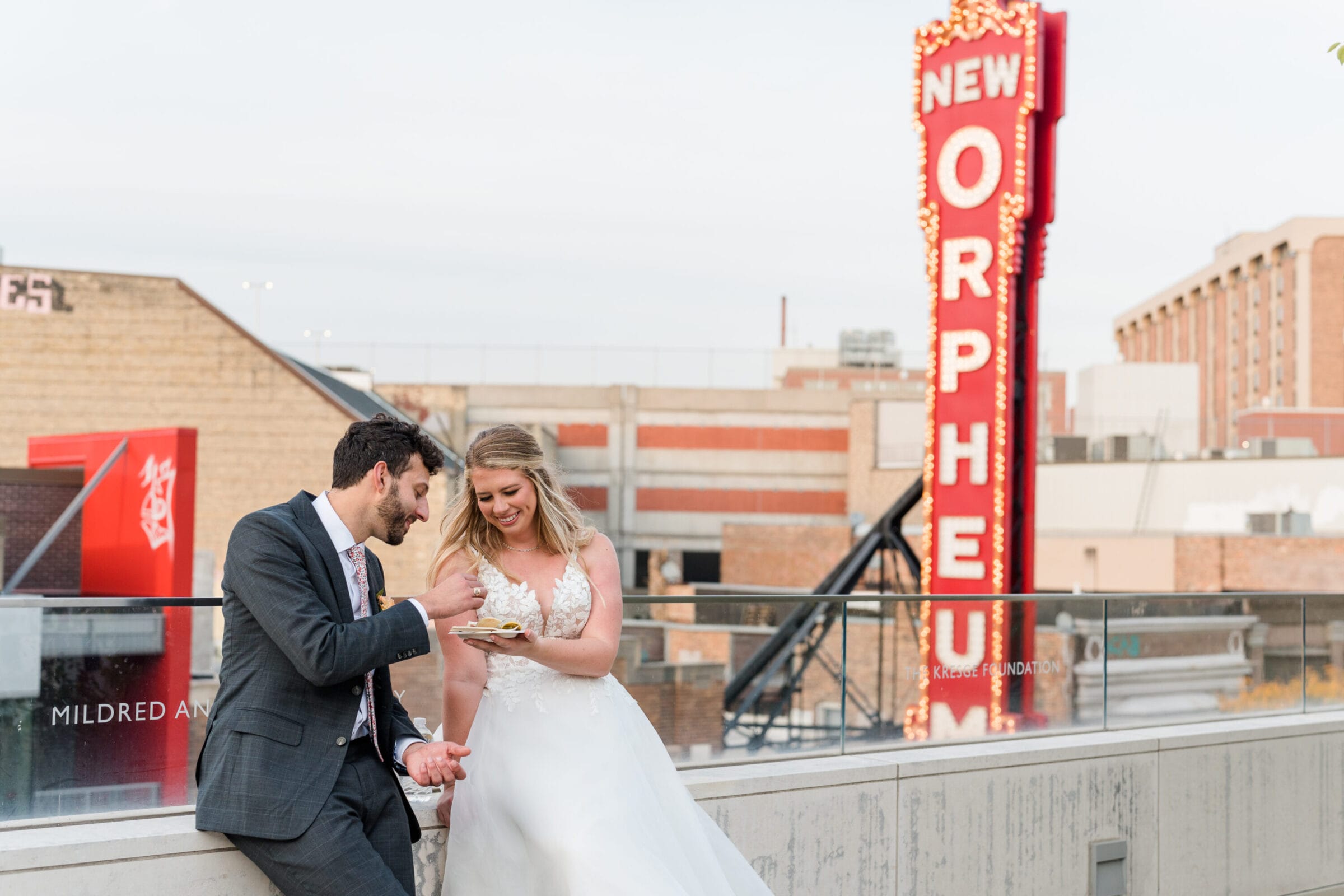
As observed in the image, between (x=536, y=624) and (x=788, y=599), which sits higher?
(x=536, y=624)

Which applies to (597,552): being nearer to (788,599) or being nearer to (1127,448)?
(788,599)

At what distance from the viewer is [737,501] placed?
203 ft

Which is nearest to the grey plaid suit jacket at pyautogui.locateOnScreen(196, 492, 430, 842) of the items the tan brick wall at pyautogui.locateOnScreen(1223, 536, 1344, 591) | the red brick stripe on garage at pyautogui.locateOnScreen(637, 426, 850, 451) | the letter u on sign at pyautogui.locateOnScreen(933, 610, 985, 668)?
the letter u on sign at pyautogui.locateOnScreen(933, 610, 985, 668)

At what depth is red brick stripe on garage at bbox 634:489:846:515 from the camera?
61.1 metres

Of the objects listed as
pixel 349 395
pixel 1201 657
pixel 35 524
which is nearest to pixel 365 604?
pixel 1201 657

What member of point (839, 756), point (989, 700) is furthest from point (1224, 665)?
point (839, 756)

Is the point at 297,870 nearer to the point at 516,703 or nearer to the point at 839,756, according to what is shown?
the point at 516,703

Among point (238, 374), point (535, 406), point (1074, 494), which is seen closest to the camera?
point (238, 374)

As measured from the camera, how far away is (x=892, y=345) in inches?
3553

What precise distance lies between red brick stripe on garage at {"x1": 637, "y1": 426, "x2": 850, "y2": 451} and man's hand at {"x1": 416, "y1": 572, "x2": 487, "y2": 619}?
58088mm

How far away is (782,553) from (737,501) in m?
11.3

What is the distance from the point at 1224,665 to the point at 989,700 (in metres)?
2.95

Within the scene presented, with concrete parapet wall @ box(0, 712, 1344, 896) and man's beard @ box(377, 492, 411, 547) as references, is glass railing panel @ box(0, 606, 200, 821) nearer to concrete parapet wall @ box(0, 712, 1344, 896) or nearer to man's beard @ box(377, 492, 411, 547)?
concrete parapet wall @ box(0, 712, 1344, 896)

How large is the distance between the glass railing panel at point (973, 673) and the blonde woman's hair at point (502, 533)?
10.1ft
